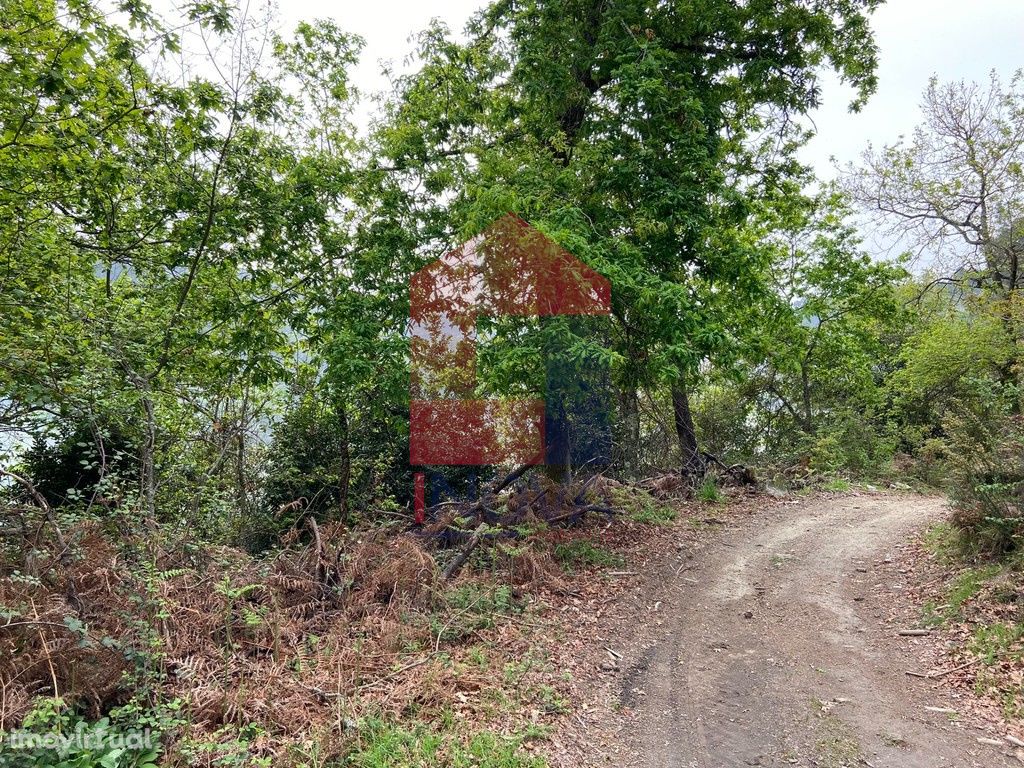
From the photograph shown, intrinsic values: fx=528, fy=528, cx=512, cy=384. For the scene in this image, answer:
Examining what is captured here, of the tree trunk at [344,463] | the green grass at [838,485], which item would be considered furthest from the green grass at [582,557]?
the green grass at [838,485]

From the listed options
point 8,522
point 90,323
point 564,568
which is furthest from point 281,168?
point 564,568

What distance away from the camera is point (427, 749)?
3520 mm

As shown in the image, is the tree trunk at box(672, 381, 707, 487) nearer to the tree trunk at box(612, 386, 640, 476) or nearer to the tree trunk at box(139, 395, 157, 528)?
the tree trunk at box(612, 386, 640, 476)

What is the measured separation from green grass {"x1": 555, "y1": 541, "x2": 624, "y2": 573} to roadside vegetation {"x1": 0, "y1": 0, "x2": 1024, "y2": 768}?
0.05m

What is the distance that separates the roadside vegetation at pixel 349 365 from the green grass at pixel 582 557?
48 mm

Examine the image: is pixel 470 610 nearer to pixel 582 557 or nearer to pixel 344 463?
pixel 582 557

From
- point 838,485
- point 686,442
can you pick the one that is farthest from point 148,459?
point 838,485

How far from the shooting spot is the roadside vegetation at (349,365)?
3.92 m

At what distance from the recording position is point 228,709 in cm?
363

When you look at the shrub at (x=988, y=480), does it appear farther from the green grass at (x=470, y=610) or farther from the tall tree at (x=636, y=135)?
the green grass at (x=470, y=610)

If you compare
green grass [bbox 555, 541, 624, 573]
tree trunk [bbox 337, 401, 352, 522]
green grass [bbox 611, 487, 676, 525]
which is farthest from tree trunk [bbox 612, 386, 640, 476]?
tree trunk [bbox 337, 401, 352, 522]

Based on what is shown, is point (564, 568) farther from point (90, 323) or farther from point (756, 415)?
point (756, 415)

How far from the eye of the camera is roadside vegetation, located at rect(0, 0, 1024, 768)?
392 centimetres
